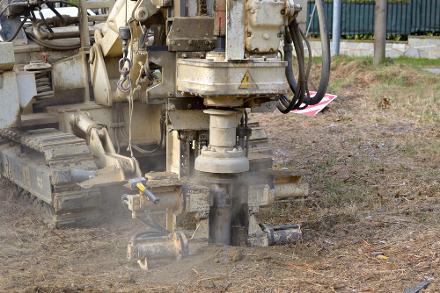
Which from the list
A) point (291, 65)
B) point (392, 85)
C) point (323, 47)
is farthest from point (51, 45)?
point (392, 85)

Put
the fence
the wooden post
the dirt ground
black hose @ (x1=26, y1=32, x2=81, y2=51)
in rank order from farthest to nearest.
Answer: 1. the fence
2. the wooden post
3. black hose @ (x1=26, y1=32, x2=81, y2=51)
4. the dirt ground

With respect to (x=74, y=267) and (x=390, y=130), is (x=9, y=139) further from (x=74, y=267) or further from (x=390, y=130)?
(x=390, y=130)

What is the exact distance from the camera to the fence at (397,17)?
21.8 m

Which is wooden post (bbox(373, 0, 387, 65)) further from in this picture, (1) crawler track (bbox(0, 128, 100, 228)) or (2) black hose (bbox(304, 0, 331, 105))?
(2) black hose (bbox(304, 0, 331, 105))

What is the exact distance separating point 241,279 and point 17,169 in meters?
3.29

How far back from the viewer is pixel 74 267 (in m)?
6.62

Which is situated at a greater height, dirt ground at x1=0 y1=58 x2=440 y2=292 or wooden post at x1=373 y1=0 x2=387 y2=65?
wooden post at x1=373 y1=0 x2=387 y2=65

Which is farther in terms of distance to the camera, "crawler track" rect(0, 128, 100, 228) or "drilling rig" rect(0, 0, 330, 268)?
"crawler track" rect(0, 128, 100, 228)

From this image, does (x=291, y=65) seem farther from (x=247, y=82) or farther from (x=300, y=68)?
(x=247, y=82)

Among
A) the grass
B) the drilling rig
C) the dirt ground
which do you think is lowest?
the dirt ground

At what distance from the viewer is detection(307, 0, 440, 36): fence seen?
71.4 feet

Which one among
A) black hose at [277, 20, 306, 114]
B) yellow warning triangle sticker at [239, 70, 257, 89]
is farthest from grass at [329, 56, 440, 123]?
yellow warning triangle sticker at [239, 70, 257, 89]

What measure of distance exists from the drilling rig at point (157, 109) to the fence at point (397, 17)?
1333 cm

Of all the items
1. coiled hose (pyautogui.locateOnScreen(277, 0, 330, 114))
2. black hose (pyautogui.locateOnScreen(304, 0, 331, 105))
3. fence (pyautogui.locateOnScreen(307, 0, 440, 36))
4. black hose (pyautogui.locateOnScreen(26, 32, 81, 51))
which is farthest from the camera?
fence (pyautogui.locateOnScreen(307, 0, 440, 36))
